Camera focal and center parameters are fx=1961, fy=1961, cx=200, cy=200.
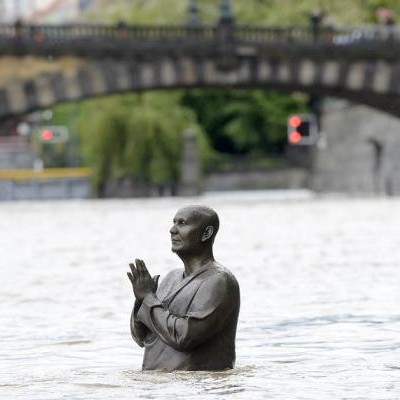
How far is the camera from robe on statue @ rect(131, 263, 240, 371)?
32.7 feet

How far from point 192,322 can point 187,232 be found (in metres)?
0.52

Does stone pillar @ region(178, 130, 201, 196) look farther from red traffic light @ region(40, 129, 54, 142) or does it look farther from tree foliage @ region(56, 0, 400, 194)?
red traffic light @ region(40, 129, 54, 142)

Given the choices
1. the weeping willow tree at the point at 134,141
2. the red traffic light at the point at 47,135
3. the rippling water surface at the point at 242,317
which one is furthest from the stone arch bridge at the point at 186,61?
the red traffic light at the point at 47,135

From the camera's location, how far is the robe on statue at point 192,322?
9.97 metres

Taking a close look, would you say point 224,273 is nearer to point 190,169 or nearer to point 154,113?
point 154,113

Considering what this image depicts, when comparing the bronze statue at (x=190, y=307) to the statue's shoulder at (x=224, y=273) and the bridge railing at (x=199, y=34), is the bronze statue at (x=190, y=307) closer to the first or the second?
the statue's shoulder at (x=224, y=273)

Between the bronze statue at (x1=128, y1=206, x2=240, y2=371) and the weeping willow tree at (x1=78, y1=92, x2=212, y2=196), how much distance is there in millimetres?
55891

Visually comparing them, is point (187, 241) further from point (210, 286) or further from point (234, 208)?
point (234, 208)

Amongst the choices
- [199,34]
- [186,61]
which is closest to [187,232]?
[186,61]

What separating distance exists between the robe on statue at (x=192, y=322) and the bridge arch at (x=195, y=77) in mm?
41229

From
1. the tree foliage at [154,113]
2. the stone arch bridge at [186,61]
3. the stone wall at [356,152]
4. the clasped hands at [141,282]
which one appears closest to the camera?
the clasped hands at [141,282]

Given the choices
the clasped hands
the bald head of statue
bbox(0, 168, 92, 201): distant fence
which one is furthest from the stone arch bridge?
the clasped hands

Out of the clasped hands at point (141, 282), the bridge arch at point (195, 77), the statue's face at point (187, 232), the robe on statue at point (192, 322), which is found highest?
the bridge arch at point (195, 77)

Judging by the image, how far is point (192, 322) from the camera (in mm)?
9938
